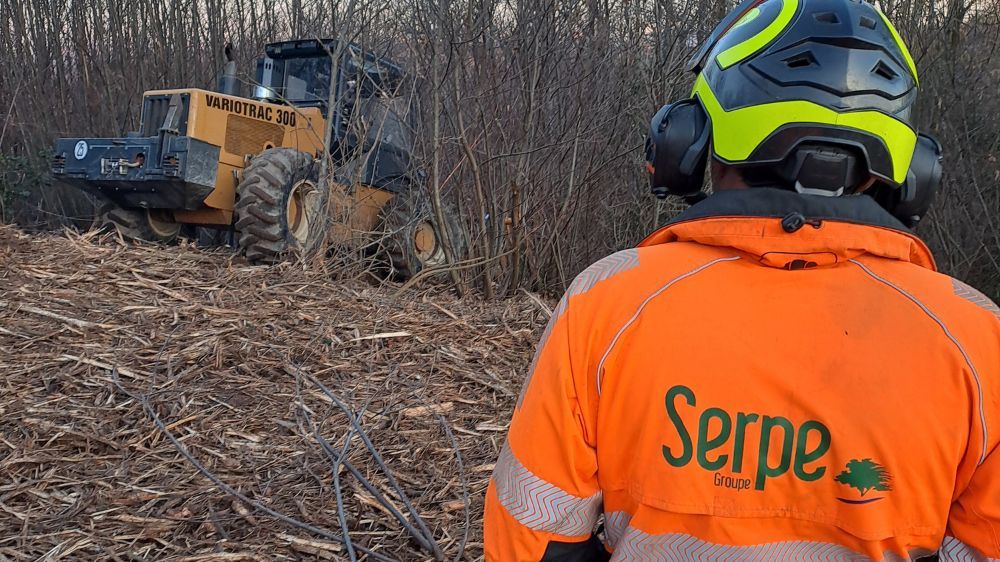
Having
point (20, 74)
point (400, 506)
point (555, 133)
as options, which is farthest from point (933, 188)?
point (20, 74)

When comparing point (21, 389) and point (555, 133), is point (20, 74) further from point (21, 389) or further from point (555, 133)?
point (21, 389)

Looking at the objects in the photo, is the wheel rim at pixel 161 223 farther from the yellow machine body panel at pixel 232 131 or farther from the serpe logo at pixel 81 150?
the serpe logo at pixel 81 150

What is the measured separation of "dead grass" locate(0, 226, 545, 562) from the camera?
11.4 feet

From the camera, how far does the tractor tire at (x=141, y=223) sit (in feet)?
32.2

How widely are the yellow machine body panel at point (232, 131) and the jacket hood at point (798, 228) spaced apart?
25.7ft

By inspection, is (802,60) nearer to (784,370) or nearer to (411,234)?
(784,370)

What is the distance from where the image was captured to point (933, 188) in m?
1.68

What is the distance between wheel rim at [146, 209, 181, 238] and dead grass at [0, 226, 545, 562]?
239 centimetres

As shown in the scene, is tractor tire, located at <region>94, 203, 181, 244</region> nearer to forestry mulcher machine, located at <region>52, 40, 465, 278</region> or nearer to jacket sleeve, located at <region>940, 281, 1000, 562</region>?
forestry mulcher machine, located at <region>52, 40, 465, 278</region>

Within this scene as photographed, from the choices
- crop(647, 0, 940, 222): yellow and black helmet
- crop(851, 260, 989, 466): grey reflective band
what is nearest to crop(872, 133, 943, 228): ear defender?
crop(647, 0, 940, 222): yellow and black helmet

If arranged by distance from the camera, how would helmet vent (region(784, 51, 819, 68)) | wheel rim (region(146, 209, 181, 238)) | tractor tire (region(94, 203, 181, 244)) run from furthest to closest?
wheel rim (region(146, 209, 181, 238)), tractor tire (region(94, 203, 181, 244)), helmet vent (region(784, 51, 819, 68))

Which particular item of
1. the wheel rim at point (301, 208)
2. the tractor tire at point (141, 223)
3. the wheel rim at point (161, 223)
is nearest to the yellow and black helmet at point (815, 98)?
the wheel rim at point (301, 208)

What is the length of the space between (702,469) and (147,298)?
6078 millimetres

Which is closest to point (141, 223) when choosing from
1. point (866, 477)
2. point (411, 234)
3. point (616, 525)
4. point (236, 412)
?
point (411, 234)
